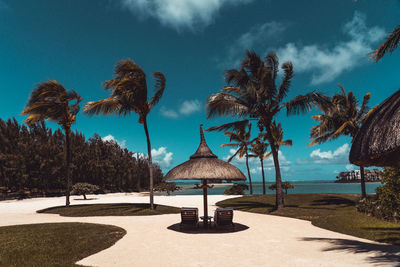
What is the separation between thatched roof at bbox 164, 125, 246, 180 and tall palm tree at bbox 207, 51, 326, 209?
4753 millimetres

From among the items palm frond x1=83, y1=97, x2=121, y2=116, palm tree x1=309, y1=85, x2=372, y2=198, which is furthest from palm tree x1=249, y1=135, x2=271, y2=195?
palm frond x1=83, y1=97, x2=121, y2=116

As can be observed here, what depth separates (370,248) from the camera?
5965 mm

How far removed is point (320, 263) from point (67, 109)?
15682mm

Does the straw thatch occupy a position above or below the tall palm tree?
below

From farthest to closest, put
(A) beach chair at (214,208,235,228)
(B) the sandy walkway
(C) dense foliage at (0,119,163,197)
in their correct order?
(C) dense foliage at (0,119,163,197), (A) beach chair at (214,208,235,228), (B) the sandy walkway

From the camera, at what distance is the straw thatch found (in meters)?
4.30

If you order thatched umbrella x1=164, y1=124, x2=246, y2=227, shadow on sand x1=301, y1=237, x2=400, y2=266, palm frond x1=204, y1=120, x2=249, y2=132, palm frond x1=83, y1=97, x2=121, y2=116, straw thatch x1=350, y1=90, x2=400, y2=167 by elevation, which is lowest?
shadow on sand x1=301, y1=237, x2=400, y2=266

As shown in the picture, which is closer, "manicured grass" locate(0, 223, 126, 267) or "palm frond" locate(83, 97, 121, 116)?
"manicured grass" locate(0, 223, 126, 267)

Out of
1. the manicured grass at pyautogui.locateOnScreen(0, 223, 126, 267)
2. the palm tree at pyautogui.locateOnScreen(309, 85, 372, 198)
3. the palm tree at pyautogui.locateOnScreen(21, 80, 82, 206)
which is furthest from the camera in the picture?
the palm tree at pyautogui.locateOnScreen(309, 85, 372, 198)

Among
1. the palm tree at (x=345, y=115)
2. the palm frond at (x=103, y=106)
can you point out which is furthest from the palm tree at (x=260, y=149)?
the palm frond at (x=103, y=106)

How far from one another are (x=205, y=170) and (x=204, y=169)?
6 cm

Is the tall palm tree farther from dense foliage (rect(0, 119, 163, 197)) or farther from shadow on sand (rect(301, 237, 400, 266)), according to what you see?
dense foliage (rect(0, 119, 163, 197))

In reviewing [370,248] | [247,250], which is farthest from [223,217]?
[370,248]

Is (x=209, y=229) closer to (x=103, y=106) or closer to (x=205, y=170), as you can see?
(x=205, y=170)
